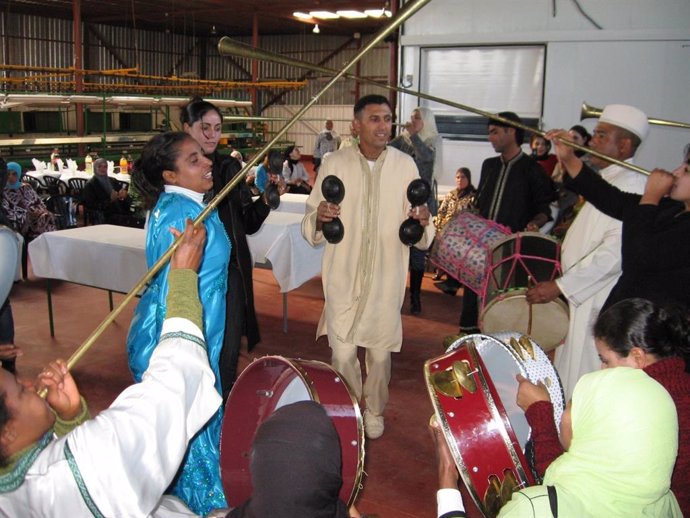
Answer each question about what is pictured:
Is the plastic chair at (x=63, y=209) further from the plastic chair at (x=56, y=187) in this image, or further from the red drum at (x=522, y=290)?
the red drum at (x=522, y=290)

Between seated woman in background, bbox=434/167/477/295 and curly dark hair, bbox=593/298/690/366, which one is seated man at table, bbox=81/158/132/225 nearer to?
seated woman in background, bbox=434/167/477/295

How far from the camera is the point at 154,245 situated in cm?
253

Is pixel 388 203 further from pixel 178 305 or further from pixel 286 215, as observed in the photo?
pixel 286 215

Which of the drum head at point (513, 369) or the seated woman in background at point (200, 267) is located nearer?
the drum head at point (513, 369)

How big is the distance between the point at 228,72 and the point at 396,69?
691 inches

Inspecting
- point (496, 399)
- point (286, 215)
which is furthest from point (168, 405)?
point (286, 215)

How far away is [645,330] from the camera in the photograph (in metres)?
1.90

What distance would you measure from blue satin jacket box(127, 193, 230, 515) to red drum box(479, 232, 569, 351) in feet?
4.98

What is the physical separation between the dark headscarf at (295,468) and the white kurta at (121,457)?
199 mm

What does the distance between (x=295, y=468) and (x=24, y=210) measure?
6.51m

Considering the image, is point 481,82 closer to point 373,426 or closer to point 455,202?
point 455,202

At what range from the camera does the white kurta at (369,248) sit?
350 cm

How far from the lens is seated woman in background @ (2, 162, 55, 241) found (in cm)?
677

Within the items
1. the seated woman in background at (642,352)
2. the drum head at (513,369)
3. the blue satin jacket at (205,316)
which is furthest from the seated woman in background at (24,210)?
the seated woman in background at (642,352)
